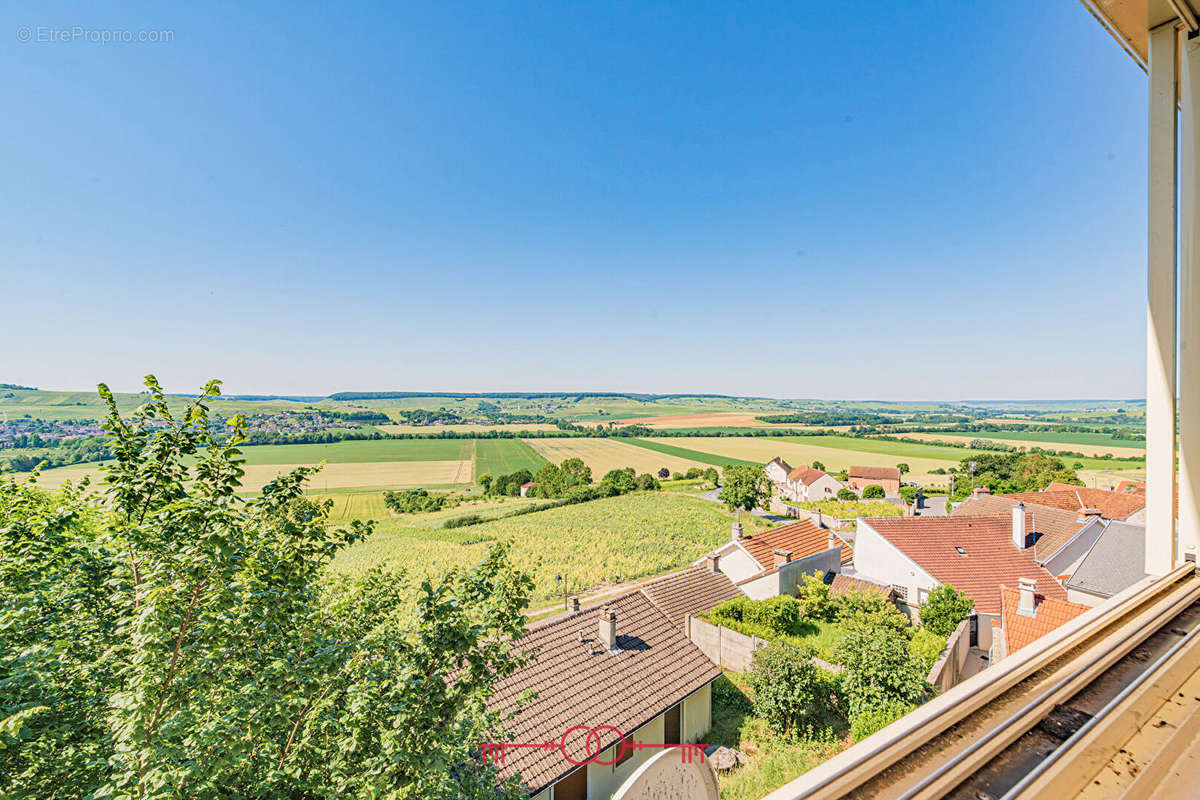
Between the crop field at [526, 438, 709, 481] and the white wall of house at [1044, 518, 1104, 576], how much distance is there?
2925 centimetres

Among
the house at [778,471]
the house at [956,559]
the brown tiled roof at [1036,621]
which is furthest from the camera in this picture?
the house at [778,471]

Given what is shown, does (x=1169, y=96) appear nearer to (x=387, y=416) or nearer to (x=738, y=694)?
(x=738, y=694)

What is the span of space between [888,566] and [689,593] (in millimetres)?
5656

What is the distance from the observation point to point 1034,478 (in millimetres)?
28094

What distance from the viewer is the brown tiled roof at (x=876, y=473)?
31172mm

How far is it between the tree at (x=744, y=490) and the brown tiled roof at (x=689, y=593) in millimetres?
18059

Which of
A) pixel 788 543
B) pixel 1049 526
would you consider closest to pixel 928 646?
pixel 788 543

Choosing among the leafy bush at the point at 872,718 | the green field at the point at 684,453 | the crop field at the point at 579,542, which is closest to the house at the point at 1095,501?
the crop field at the point at 579,542

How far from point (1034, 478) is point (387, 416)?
54.7 metres

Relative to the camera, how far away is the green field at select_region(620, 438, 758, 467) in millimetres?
42406

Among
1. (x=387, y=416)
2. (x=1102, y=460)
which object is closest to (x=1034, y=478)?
(x=1102, y=460)

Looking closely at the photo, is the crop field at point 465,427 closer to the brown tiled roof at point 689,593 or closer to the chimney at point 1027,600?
the brown tiled roof at point 689,593

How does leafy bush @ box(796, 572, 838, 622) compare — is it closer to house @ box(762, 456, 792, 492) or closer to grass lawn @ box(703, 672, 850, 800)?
grass lawn @ box(703, 672, 850, 800)

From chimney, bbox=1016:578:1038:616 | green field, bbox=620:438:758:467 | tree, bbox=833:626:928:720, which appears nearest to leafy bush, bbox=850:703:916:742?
tree, bbox=833:626:928:720
